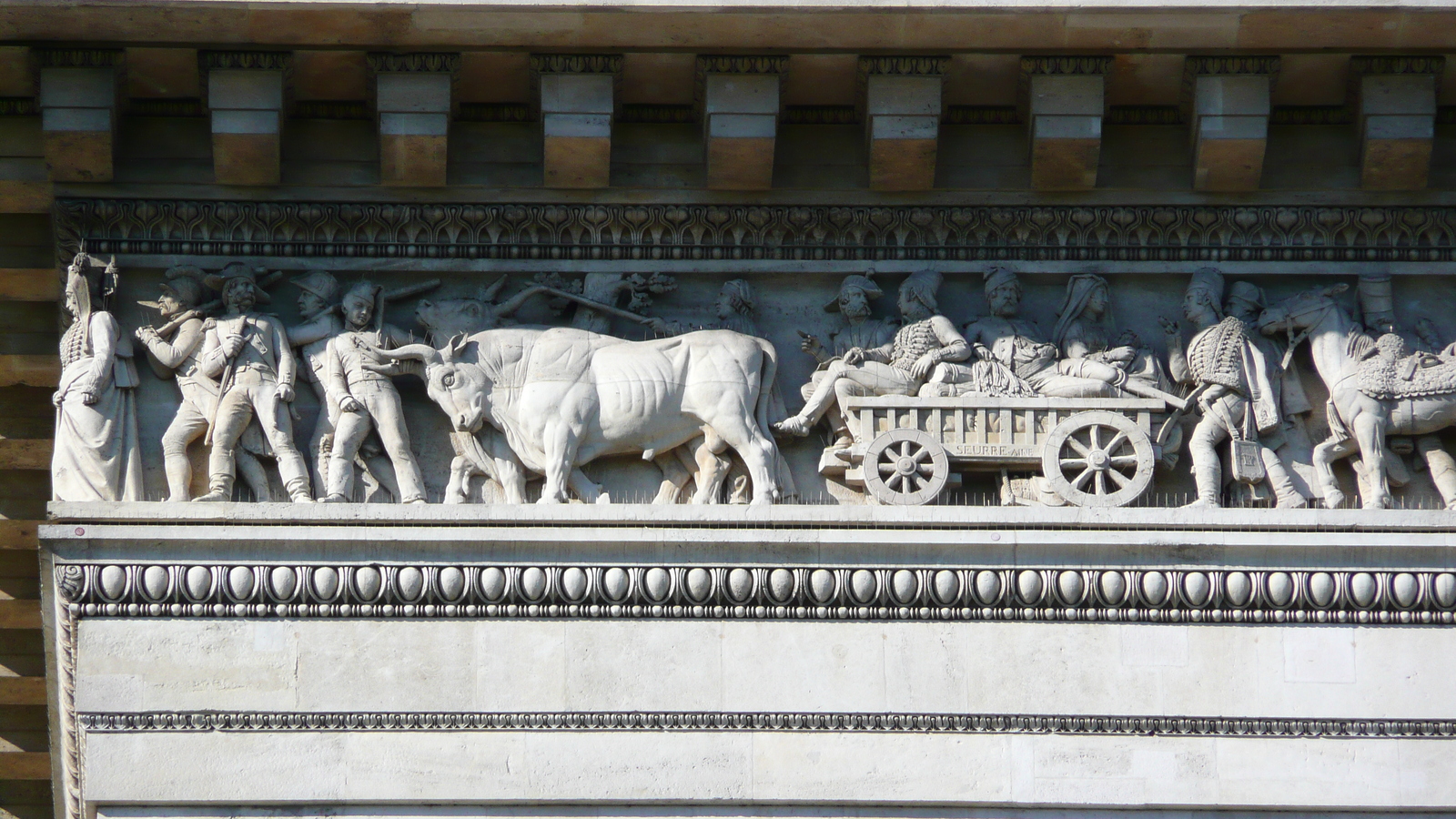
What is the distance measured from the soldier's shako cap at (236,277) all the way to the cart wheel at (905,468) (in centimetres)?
320

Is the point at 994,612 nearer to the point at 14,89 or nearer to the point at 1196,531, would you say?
the point at 1196,531

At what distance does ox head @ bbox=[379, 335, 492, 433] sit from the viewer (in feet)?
38.5

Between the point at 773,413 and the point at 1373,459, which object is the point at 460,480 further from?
the point at 1373,459

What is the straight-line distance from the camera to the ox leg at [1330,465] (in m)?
11.7

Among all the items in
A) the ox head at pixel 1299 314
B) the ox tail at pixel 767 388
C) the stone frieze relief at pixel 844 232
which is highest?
the stone frieze relief at pixel 844 232

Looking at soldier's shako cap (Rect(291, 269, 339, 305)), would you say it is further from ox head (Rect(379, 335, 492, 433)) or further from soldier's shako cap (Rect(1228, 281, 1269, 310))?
soldier's shako cap (Rect(1228, 281, 1269, 310))

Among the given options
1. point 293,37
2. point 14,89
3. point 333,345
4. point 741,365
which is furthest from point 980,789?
point 14,89

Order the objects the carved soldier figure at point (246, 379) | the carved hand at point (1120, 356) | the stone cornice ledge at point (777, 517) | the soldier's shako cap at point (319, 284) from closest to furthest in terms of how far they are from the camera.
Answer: the stone cornice ledge at point (777, 517), the carved soldier figure at point (246, 379), the carved hand at point (1120, 356), the soldier's shako cap at point (319, 284)

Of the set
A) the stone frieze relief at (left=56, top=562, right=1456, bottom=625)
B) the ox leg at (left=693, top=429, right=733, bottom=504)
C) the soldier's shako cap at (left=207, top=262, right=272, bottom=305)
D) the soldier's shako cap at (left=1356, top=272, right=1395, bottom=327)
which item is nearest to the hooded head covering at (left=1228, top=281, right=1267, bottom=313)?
the soldier's shako cap at (left=1356, top=272, right=1395, bottom=327)

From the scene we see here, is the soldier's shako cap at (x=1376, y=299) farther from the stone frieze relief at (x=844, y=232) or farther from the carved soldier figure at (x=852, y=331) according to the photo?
the carved soldier figure at (x=852, y=331)

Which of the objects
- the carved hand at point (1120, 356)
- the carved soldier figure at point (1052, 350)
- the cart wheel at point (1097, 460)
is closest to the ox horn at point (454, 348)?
the carved soldier figure at point (1052, 350)

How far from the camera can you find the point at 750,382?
38.8 ft

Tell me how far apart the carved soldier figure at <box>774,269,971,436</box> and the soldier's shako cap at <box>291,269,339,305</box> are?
238 centimetres

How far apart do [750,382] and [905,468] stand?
924 millimetres
